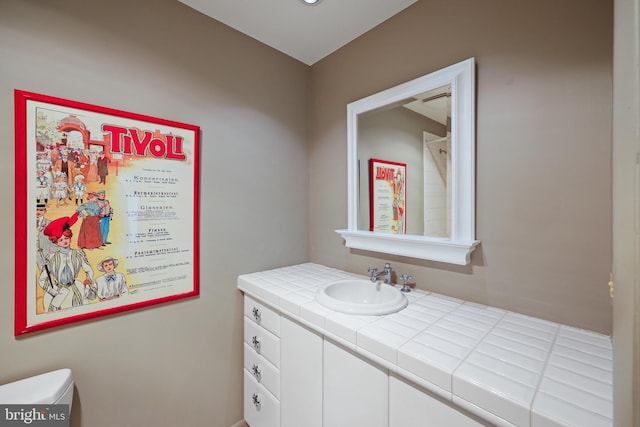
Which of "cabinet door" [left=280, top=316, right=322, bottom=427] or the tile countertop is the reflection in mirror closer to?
the tile countertop

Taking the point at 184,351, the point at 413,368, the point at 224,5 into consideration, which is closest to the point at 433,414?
the point at 413,368

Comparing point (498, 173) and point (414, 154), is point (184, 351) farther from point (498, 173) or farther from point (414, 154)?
point (498, 173)

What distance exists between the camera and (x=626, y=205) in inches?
14.2

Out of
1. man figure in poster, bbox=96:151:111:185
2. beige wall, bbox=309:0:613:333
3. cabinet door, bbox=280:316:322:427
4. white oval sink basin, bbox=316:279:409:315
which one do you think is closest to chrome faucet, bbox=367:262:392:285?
white oval sink basin, bbox=316:279:409:315

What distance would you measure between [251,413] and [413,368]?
1.20 metres

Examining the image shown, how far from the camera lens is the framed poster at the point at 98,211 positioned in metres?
1.02

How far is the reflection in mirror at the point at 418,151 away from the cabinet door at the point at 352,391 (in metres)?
0.72

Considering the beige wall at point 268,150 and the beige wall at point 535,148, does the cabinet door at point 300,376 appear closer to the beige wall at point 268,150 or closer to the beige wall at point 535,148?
the beige wall at point 268,150

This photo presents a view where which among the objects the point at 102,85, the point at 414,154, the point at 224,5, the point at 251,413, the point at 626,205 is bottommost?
the point at 251,413

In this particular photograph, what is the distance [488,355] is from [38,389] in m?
1.54

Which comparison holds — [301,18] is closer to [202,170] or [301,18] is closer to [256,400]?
[202,170]

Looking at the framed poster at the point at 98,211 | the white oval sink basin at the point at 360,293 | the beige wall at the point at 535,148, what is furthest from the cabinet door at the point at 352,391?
the framed poster at the point at 98,211

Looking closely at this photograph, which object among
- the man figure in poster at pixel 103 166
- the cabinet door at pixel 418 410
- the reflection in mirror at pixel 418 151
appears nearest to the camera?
the cabinet door at pixel 418 410

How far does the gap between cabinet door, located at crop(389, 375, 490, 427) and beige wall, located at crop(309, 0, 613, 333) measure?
1.95 ft
